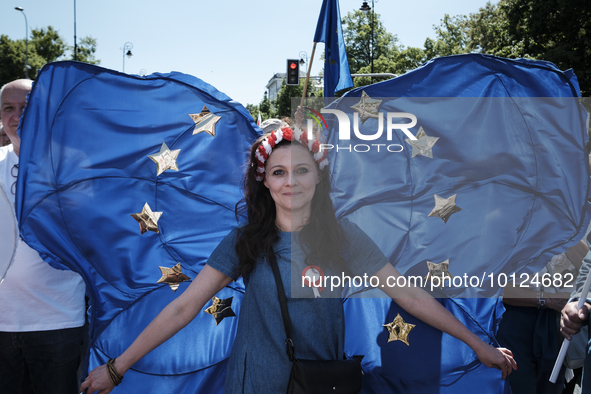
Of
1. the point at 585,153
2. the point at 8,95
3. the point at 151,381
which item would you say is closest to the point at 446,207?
the point at 585,153

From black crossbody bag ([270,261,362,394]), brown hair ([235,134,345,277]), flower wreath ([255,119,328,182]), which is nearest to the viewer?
black crossbody bag ([270,261,362,394])

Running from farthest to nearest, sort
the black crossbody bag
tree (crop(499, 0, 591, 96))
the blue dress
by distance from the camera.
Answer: tree (crop(499, 0, 591, 96)) < the blue dress < the black crossbody bag

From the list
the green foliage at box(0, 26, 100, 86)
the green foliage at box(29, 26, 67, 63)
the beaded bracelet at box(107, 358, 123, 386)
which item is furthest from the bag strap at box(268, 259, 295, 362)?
the green foliage at box(29, 26, 67, 63)

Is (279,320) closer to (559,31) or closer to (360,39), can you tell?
(559,31)

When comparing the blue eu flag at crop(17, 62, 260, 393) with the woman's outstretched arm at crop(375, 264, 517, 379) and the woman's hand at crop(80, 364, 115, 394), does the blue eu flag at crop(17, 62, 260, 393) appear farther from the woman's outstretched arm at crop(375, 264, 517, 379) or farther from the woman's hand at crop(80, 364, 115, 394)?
the woman's outstretched arm at crop(375, 264, 517, 379)

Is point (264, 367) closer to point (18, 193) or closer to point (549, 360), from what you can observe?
point (18, 193)

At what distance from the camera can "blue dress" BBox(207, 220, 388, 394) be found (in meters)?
2.15

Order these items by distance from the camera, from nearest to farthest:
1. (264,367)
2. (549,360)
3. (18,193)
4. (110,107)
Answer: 1. (264,367)
2. (18,193)
3. (110,107)
4. (549,360)

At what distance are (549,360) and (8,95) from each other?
3.83 m

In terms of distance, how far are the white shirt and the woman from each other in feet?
2.18

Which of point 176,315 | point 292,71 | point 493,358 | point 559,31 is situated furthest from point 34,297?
point 559,31

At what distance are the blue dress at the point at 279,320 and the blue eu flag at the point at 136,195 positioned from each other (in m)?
0.82

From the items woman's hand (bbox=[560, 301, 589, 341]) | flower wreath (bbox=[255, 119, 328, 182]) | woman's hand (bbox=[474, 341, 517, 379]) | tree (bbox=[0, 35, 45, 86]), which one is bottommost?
woman's hand (bbox=[474, 341, 517, 379])

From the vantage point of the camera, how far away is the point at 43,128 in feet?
9.34
